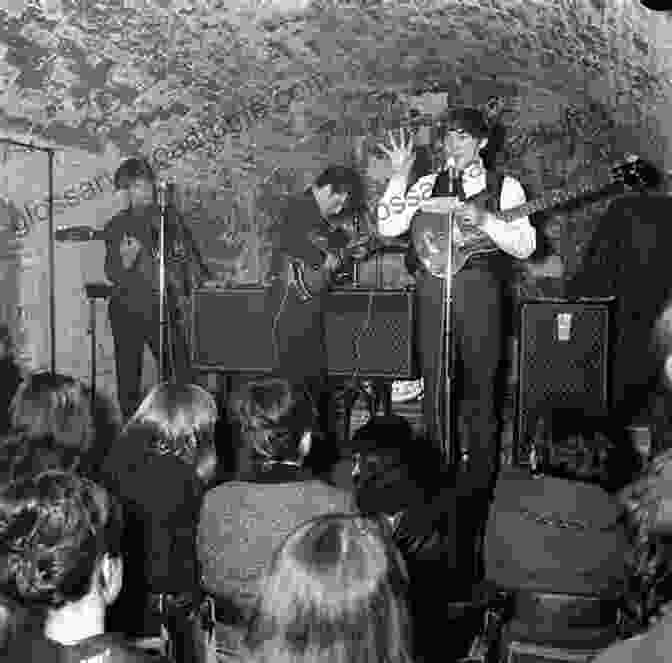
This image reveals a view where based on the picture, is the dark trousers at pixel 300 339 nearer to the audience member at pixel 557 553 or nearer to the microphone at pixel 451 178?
the microphone at pixel 451 178

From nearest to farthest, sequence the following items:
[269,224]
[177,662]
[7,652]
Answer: [7,652]
[177,662]
[269,224]

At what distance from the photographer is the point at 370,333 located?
523 cm

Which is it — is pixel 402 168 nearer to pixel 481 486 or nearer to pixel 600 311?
pixel 600 311

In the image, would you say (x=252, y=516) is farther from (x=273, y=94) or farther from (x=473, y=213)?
(x=273, y=94)

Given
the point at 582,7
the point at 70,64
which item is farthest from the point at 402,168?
the point at 70,64

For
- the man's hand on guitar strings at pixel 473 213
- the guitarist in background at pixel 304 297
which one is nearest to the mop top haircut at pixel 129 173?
the guitarist in background at pixel 304 297

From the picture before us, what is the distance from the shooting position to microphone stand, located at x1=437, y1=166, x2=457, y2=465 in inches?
167

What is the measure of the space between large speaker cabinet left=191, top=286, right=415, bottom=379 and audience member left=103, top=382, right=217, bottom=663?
7.75ft

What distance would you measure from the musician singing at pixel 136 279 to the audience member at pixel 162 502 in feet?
9.21

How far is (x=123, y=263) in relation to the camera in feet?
18.5

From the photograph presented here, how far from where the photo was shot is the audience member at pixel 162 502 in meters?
2.57

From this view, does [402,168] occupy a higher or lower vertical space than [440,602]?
higher

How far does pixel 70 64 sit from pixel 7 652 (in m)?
4.37

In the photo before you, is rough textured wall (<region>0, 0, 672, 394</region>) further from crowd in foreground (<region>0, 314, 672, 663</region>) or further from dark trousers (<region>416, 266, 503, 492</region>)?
crowd in foreground (<region>0, 314, 672, 663</region>)
